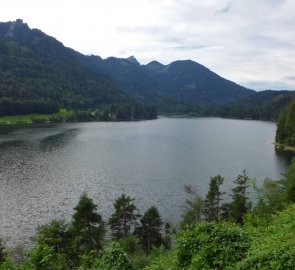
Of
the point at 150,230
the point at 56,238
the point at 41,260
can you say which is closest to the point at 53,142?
the point at 150,230

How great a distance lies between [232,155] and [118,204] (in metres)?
97.3

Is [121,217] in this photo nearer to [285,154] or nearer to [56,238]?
[56,238]

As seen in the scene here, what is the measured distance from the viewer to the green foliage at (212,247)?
1906 cm

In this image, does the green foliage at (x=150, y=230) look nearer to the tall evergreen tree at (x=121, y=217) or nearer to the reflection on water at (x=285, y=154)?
the tall evergreen tree at (x=121, y=217)

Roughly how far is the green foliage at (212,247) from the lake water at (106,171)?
48211mm

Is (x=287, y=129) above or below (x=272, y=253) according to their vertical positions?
below

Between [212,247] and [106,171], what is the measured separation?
10119 cm

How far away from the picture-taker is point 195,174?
11362 cm

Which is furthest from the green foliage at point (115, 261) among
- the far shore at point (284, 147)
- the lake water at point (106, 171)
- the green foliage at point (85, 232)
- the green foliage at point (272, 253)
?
the far shore at point (284, 147)

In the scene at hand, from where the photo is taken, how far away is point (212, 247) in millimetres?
19812

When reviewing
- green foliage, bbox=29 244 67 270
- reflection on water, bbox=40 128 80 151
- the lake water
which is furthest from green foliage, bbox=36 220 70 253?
reflection on water, bbox=40 128 80 151

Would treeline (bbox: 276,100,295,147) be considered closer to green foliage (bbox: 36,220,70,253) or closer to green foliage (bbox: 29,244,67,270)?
green foliage (bbox: 36,220,70,253)

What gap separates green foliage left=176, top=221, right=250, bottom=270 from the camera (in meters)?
19.1

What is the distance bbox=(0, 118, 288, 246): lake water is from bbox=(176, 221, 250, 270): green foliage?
48211 mm
